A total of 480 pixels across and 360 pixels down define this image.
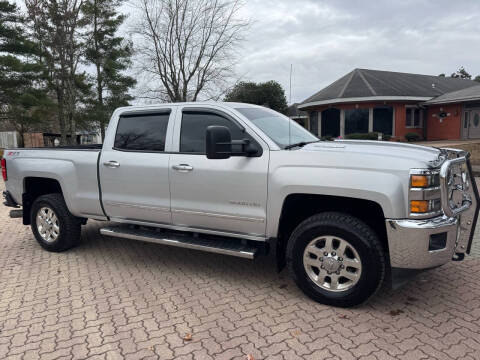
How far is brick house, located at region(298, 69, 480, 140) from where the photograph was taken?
2412cm

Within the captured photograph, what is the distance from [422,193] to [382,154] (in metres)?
0.47

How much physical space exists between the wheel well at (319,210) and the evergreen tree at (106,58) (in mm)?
22162

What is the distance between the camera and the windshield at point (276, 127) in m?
3.95

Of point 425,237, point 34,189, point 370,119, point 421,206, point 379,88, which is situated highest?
point 379,88

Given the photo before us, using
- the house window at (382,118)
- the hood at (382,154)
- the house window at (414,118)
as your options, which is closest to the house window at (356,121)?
→ the house window at (382,118)

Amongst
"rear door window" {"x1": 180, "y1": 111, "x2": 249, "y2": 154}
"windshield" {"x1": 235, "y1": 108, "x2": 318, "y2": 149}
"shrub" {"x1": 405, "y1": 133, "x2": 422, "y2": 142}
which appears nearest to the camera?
"windshield" {"x1": 235, "y1": 108, "x2": 318, "y2": 149}

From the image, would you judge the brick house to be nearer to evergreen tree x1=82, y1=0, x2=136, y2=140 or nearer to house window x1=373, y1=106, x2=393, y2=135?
house window x1=373, y1=106, x2=393, y2=135

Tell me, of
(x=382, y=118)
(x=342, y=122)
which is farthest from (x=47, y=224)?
(x=382, y=118)

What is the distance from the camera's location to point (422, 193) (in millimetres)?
3021

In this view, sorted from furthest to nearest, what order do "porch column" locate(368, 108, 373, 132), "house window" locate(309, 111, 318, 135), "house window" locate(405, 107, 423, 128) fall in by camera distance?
1. "house window" locate(309, 111, 318, 135)
2. "house window" locate(405, 107, 423, 128)
3. "porch column" locate(368, 108, 373, 132)

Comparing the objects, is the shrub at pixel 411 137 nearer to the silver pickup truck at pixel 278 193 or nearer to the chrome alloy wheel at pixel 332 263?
the silver pickup truck at pixel 278 193

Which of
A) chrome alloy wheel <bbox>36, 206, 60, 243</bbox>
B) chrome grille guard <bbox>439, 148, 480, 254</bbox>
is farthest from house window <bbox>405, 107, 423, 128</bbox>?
chrome alloy wheel <bbox>36, 206, 60, 243</bbox>

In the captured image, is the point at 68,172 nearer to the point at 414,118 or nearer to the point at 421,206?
the point at 421,206

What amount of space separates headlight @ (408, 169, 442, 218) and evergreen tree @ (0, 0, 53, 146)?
65.7 feet
